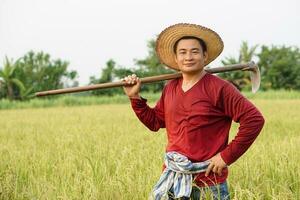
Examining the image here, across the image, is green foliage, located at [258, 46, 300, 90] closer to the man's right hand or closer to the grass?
the grass

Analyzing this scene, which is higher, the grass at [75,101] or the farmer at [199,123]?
the farmer at [199,123]

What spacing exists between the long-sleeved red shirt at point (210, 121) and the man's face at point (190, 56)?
8 cm

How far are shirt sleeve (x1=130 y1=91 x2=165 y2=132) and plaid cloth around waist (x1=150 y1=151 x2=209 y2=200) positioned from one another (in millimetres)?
328

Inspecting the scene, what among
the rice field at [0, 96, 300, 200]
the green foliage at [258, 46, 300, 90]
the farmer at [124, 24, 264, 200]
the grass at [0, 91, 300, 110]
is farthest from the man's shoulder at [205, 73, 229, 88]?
the green foliage at [258, 46, 300, 90]

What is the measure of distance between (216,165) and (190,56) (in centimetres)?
55

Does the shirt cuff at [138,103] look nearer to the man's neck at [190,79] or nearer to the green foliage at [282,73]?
the man's neck at [190,79]

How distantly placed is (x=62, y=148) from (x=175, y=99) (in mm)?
3461

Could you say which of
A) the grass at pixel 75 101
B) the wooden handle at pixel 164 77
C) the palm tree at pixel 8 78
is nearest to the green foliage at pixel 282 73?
the grass at pixel 75 101

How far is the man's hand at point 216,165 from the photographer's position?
2.30m

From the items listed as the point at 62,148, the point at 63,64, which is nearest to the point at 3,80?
the point at 63,64

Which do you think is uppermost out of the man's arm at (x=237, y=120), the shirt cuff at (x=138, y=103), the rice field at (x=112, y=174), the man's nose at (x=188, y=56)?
the man's nose at (x=188, y=56)

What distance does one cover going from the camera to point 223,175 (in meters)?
2.40

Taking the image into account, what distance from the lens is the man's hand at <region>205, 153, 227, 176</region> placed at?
230 cm

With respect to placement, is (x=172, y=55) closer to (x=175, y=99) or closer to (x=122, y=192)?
(x=175, y=99)
